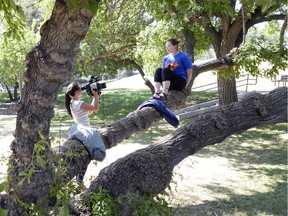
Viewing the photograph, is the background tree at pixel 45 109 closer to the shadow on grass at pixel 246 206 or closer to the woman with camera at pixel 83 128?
the woman with camera at pixel 83 128

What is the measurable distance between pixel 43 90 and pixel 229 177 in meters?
5.13

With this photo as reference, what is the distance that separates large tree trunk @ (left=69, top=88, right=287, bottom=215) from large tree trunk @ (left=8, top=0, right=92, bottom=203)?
45 cm

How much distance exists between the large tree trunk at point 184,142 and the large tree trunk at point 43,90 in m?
0.45

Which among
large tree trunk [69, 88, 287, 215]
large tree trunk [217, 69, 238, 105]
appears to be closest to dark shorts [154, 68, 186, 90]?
large tree trunk [69, 88, 287, 215]

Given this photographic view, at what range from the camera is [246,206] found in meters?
5.38

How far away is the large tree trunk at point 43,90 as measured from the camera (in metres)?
2.53

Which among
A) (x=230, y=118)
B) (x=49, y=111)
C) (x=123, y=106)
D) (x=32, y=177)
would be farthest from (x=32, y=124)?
(x=123, y=106)

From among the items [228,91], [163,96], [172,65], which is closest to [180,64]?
[172,65]

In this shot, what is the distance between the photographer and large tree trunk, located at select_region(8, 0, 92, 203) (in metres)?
2.53

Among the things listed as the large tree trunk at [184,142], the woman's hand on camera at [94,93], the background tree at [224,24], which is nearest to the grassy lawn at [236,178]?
the large tree trunk at [184,142]

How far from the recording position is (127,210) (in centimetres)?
258

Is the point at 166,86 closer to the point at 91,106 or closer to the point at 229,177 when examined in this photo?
the point at 91,106

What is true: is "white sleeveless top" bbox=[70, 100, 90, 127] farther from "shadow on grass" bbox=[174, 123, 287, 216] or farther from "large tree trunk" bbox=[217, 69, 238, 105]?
"large tree trunk" bbox=[217, 69, 238, 105]

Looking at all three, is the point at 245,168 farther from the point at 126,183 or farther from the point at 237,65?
the point at 126,183
